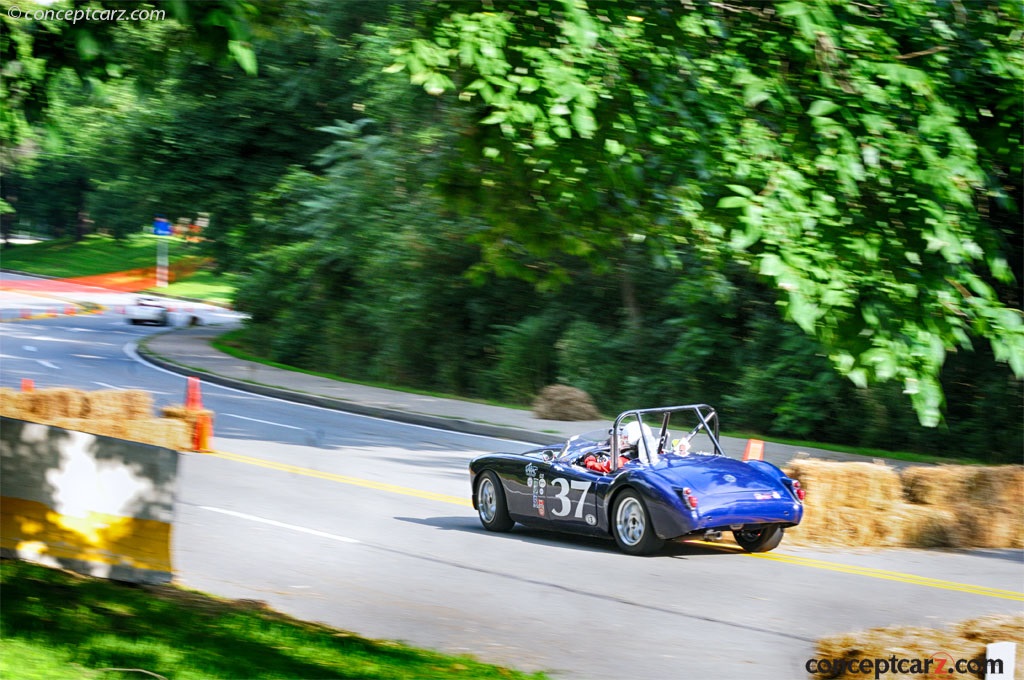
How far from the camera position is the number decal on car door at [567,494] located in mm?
11328

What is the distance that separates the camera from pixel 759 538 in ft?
38.2

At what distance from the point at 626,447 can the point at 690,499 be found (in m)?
1.17

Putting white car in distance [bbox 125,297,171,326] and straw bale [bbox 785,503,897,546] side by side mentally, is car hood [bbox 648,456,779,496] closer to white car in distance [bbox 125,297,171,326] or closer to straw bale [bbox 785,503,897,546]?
straw bale [bbox 785,503,897,546]

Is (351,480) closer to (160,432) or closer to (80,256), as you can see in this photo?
(160,432)

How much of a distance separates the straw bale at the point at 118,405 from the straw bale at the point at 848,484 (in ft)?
28.0

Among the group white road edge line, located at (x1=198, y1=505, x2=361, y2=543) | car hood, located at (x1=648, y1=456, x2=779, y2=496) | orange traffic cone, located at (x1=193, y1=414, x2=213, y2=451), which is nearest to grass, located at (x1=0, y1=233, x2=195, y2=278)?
orange traffic cone, located at (x1=193, y1=414, x2=213, y2=451)

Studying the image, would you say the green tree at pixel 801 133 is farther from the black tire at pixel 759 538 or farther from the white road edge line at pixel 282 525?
the white road edge line at pixel 282 525

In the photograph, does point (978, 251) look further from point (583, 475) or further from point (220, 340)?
Answer: point (220, 340)

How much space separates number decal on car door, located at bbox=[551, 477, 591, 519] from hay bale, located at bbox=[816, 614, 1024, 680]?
4.53m

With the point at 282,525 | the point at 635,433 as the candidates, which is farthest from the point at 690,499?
the point at 282,525

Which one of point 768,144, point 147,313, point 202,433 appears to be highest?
point 768,144

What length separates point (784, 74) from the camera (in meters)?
7.60

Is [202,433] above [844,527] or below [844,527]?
below

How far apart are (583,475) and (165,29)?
214 inches
